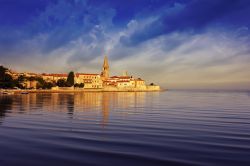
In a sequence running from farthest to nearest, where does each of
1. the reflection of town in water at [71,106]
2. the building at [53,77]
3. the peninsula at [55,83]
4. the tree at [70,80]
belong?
the building at [53,77]
the tree at [70,80]
the peninsula at [55,83]
the reflection of town in water at [71,106]

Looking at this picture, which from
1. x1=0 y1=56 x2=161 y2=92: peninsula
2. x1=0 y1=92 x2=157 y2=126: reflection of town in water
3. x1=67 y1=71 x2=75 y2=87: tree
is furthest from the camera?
x1=67 y1=71 x2=75 y2=87: tree

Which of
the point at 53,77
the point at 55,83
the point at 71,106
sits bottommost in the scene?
the point at 71,106

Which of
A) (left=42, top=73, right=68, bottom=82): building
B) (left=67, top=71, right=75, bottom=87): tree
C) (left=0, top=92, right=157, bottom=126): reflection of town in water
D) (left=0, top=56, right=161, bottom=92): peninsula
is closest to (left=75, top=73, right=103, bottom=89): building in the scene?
(left=0, top=56, right=161, bottom=92): peninsula

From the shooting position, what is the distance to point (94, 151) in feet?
39.5

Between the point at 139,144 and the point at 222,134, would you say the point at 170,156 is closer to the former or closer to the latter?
the point at 139,144

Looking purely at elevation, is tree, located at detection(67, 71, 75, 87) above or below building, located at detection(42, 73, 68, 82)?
below

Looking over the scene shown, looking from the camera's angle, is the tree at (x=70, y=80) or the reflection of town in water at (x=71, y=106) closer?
the reflection of town in water at (x=71, y=106)

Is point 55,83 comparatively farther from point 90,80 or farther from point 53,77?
point 90,80

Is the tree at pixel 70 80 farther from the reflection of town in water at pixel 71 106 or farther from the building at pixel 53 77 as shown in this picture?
the reflection of town in water at pixel 71 106

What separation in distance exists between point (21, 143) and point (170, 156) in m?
6.93

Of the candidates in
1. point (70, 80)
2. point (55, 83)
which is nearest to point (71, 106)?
point (70, 80)

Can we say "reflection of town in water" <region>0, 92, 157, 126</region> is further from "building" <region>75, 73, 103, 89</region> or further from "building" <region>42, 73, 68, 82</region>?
"building" <region>42, 73, 68, 82</region>

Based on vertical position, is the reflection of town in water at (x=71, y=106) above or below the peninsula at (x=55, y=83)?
below

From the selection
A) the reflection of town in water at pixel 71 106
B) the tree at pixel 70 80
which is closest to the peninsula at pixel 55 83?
the tree at pixel 70 80
